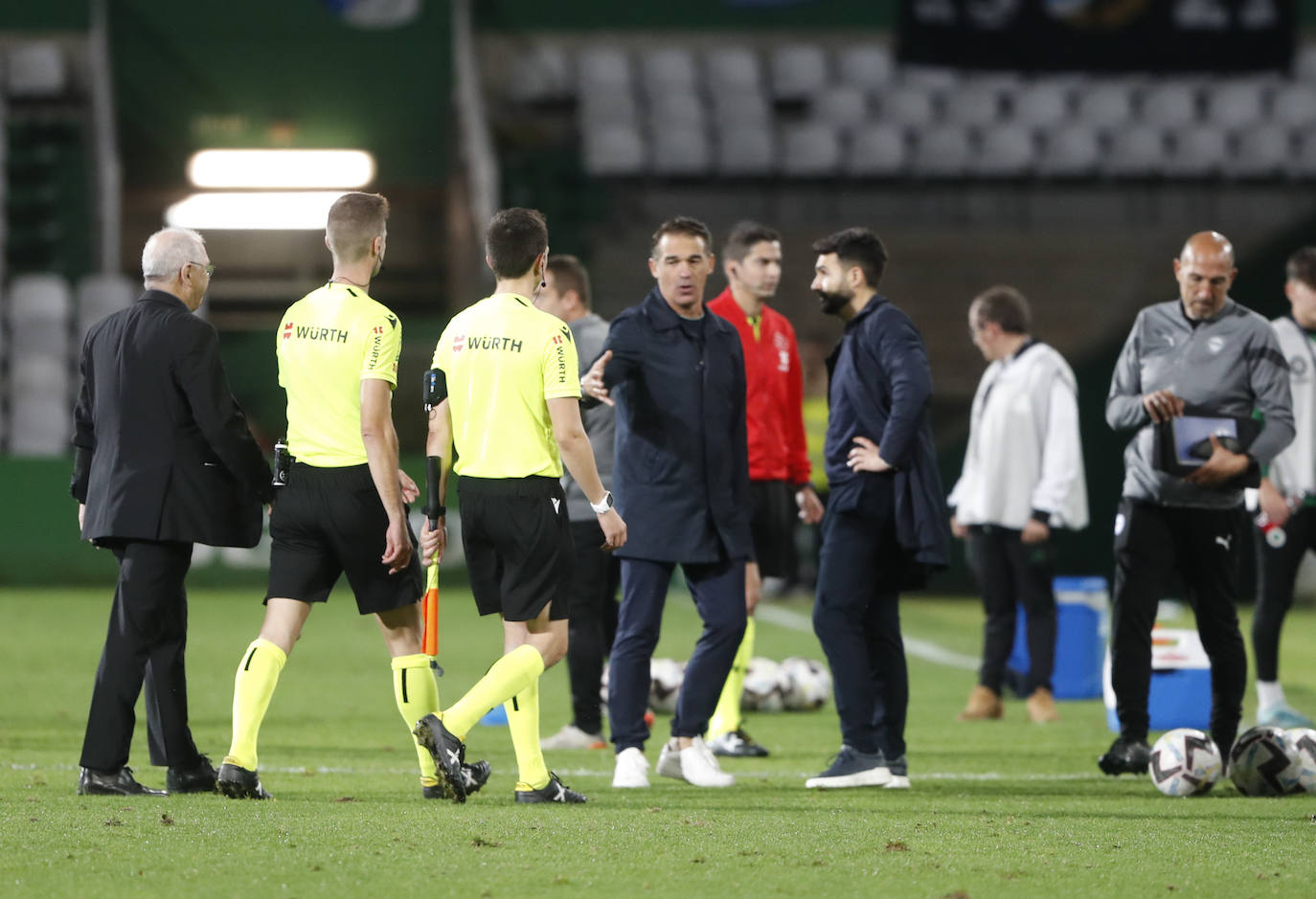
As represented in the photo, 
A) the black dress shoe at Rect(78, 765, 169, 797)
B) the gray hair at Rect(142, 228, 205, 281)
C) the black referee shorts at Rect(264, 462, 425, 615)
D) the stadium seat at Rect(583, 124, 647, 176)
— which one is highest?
the stadium seat at Rect(583, 124, 647, 176)

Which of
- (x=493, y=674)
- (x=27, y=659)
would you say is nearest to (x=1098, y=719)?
(x=493, y=674)

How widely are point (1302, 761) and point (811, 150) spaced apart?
53.8 ft

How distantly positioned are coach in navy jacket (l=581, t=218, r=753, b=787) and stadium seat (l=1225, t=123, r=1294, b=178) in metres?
16.8

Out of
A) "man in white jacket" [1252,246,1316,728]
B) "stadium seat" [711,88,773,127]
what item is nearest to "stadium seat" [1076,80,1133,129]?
"stadium seat" [711,88,773,127]

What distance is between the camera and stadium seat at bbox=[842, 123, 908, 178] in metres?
22.6

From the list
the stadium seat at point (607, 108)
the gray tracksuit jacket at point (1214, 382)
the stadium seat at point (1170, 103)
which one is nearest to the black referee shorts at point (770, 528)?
the gray tracksuit jacket at point (1214, 382)

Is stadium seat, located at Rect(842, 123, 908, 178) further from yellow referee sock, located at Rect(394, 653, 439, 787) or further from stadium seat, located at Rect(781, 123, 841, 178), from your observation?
yellow referee sock, located at Rect(394, 653, 439, 787)

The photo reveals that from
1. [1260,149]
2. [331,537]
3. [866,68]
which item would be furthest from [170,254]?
[1260,149]

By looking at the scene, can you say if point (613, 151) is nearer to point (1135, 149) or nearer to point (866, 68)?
point (866, 68)

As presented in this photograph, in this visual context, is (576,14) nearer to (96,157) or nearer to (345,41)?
(345,41)

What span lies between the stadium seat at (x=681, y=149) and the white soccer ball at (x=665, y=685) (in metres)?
13.0

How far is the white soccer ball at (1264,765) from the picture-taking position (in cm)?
699

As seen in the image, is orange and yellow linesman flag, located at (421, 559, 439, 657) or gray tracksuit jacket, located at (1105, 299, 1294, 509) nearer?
orange and yellow linesman flag, located at (421, 559, 439, 657)

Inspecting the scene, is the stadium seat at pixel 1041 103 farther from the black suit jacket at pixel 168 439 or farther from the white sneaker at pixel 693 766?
the black suit jacket at pixel 168 439
